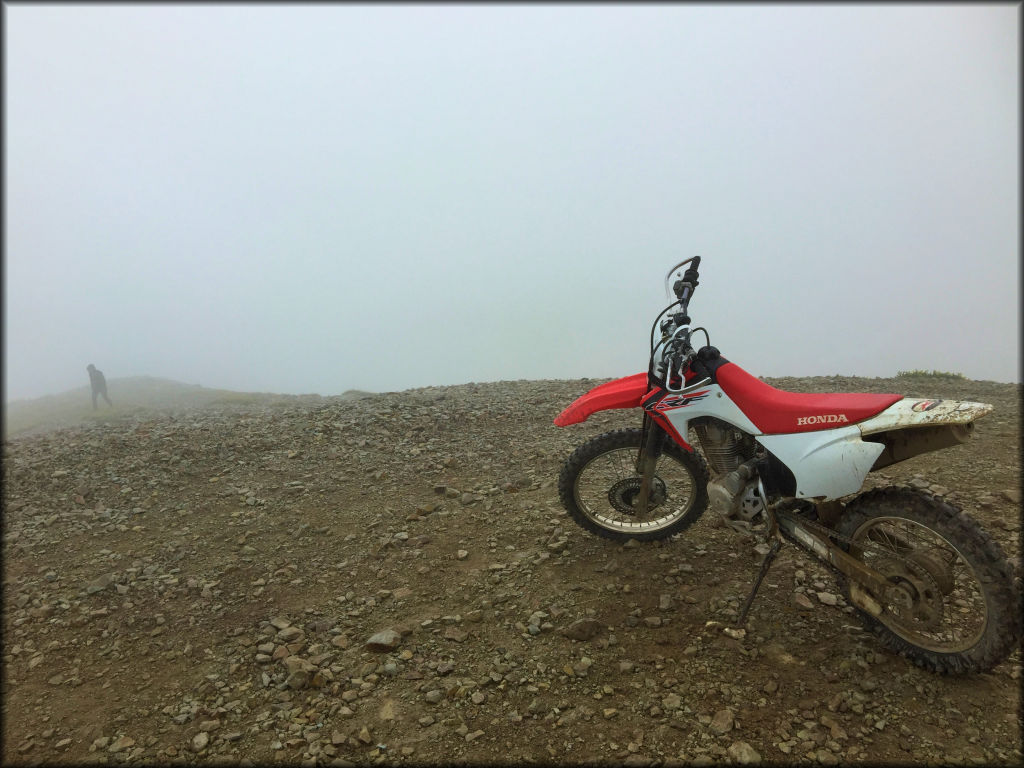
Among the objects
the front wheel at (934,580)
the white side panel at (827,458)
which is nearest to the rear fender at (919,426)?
the white side panel at (827,458)

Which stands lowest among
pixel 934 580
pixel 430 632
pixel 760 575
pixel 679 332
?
pixel 430 632

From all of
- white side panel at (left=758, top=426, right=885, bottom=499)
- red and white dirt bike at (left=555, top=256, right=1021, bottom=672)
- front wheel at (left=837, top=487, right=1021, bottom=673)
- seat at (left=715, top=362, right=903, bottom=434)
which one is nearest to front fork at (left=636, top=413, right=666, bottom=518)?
red and white dirt bike at (left=555, top=256, right=1021, bottom=672)

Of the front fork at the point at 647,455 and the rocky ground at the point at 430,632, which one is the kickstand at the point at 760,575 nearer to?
the rocky ground at the point at 430,632

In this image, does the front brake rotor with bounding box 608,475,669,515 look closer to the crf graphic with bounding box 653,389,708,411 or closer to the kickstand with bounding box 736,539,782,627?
the crf graphic with bounding box 653,389,708,411

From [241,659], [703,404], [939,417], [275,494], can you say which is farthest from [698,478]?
[275,494]

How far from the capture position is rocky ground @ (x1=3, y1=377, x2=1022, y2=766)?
2.92m

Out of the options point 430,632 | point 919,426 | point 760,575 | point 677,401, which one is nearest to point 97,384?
point 430,632

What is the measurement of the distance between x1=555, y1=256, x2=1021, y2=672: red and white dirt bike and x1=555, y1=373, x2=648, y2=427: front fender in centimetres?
1

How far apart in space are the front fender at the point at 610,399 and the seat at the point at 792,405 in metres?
0.67

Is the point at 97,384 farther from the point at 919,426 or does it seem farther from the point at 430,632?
the point at 919,426

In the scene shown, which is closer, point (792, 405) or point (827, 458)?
point (827, 458)

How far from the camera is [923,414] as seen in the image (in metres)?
3.07

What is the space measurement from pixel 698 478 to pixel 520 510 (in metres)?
1.90

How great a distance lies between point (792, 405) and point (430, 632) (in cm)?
311
